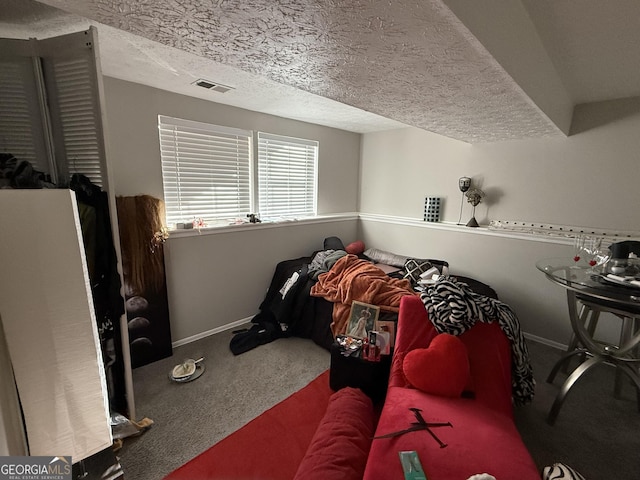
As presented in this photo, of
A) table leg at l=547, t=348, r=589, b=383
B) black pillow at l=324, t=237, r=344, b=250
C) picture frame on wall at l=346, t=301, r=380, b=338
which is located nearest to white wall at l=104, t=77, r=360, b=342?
black pillow at l=324, t=237, r=344, b=250

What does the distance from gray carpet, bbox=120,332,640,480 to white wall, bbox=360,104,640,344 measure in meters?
0.73

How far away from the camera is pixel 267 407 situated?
1889 mm

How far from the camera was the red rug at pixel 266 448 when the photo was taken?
54.1 inches

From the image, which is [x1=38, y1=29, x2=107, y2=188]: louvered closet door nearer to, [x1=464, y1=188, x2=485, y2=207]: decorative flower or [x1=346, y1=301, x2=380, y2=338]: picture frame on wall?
[x1=346, y1=301, x2=380, y2=338]: picture frame on wall

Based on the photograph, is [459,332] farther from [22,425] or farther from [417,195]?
[417,195]

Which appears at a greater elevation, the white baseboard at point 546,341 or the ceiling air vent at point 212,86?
the ceiling air vent at point 212,86

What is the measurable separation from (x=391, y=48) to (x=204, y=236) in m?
2.23

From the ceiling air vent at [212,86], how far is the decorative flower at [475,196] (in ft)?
9.08

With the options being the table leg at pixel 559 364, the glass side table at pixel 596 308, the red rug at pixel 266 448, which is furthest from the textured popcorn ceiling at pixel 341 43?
the red rug at pixel 266 448

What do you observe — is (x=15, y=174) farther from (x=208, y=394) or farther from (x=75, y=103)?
(x=208, y=394)

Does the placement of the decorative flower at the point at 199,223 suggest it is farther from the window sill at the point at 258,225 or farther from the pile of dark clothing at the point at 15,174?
the pile of dark clothing at the point at 15,174

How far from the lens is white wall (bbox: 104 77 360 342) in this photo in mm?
2250

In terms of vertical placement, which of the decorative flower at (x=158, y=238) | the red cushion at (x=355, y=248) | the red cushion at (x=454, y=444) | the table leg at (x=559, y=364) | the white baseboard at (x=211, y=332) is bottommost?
the white baseboard at (x=211, y=332)

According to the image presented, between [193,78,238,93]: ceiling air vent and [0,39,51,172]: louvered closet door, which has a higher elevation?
[193,78,238,93]: ceiling air vent
